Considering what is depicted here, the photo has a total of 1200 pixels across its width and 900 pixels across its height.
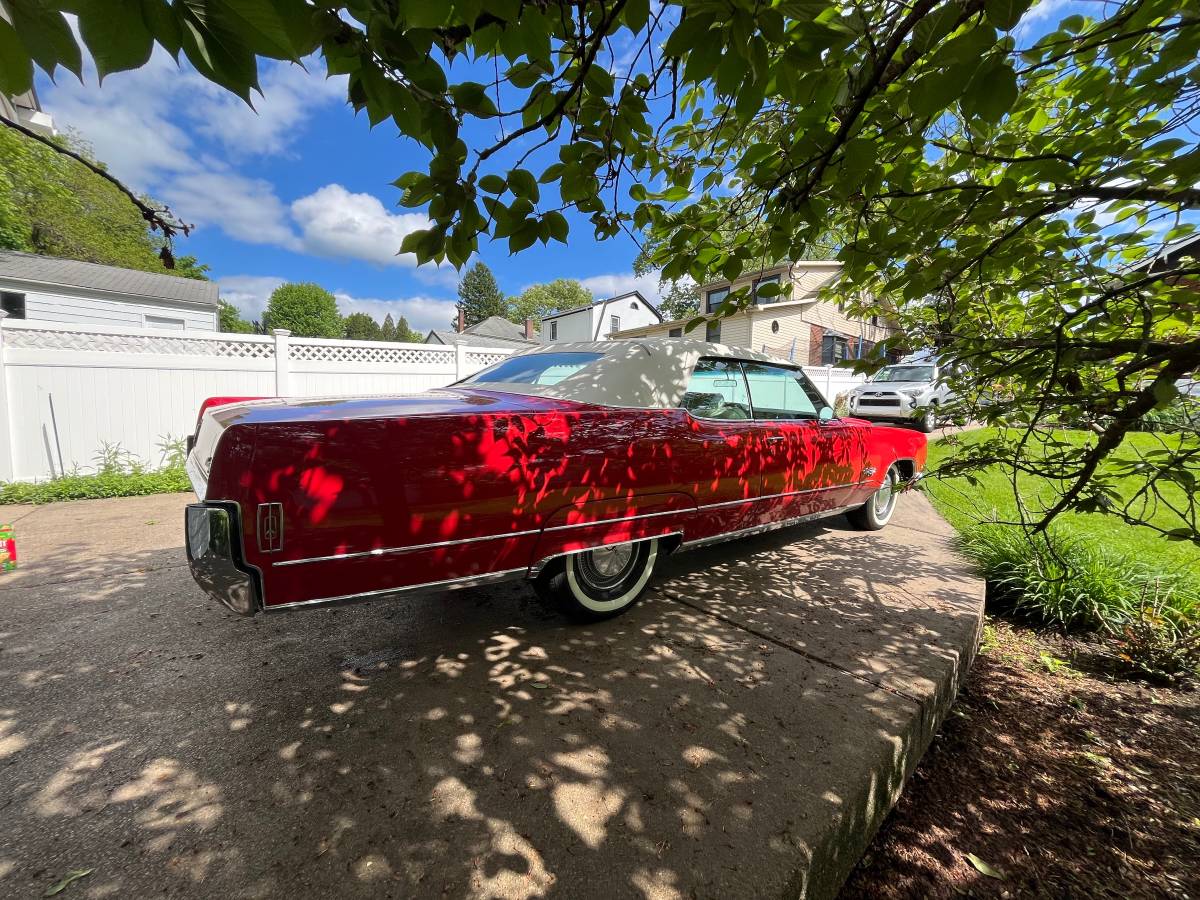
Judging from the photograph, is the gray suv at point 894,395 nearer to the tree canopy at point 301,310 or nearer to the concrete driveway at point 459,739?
the concrete driveway at point 459,739

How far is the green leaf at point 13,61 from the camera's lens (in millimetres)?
728

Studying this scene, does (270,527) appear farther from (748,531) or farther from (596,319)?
(596,319)

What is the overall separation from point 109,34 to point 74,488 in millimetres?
7331

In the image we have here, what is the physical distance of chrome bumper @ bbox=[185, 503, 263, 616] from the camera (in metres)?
1.71

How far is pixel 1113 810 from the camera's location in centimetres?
189

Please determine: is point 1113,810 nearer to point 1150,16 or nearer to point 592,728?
point 592,728

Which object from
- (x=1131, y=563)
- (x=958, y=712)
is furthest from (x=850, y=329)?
(x=958, y=712)

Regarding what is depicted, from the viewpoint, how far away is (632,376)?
9.09 feet

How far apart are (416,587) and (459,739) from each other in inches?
24.2

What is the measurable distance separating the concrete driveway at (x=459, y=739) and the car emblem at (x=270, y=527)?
79 centimetres

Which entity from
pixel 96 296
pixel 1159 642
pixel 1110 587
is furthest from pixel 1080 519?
pixel 96 296

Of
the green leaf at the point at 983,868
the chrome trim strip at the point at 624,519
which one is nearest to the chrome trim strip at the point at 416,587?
the chrome trim strip at the point at 624,519

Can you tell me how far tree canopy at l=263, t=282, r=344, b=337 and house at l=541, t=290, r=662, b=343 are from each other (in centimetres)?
4788

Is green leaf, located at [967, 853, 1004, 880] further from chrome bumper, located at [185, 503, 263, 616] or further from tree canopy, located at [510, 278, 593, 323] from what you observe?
tree canopy, located at [510, 278, 593, 323]
